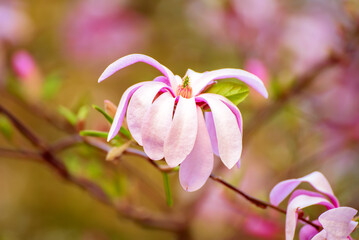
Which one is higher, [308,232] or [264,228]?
[308,232]

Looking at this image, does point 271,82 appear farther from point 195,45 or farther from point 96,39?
point 96,39

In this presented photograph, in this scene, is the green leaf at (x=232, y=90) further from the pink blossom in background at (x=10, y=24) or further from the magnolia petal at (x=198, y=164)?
the pink blossom in background at (x=10, y=24)

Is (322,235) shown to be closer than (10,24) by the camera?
Yes

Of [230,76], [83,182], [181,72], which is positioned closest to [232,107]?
[230,76]

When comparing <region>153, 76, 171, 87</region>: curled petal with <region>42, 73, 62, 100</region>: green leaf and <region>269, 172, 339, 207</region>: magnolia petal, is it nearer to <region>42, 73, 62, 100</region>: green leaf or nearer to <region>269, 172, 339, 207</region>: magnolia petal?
<region>269, 172, 339, 207</region>: magnolia petal

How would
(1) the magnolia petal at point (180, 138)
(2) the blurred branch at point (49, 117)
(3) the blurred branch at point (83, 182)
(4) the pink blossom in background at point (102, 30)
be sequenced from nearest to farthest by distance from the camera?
(1) the magnolia petal at point (180, 138) < (3) the blurred branch at point (83, 182) < (2) the blurred branch at point (49, 117) < (4) the pink blossom in background at point (102, 30)

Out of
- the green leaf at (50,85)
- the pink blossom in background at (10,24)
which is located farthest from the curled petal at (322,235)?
the pink blossom in background at (10,24)

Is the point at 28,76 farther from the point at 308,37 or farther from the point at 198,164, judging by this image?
the point at 308,37
